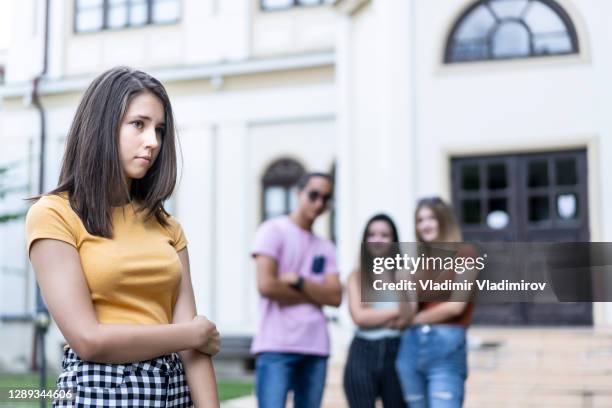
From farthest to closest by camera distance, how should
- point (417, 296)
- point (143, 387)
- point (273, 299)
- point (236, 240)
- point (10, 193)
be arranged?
1. point (236, 240)
2. point (10, 193)
3. point (273, 299)
4. point (417, 296)
5. point (143, 387)

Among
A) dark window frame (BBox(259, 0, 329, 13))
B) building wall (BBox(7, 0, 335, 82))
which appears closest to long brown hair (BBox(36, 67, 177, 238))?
building wall (BBox(7, 0, 335, 82))

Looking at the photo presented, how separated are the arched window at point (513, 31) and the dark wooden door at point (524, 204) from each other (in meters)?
0.88

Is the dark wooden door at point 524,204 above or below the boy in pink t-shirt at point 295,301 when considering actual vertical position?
above

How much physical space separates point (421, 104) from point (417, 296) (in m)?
6.23

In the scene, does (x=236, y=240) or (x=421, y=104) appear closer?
(x=421, y=104)

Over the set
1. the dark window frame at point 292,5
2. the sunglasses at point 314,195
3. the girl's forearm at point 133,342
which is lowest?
the girl's forearm at point 133,342

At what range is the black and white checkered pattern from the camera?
1.32 metres

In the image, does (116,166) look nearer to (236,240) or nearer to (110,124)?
(110,124)

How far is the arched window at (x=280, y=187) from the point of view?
10.2 metres

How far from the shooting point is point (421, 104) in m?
8.05

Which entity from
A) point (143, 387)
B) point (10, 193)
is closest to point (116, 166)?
point (143, 387)

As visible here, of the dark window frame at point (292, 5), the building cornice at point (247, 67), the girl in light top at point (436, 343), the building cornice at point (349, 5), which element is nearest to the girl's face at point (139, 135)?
the girl in light top at point (436, 343)

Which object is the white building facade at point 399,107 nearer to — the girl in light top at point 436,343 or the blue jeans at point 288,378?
the blue jeans at point 288,378

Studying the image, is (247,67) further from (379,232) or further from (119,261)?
(119,261)
